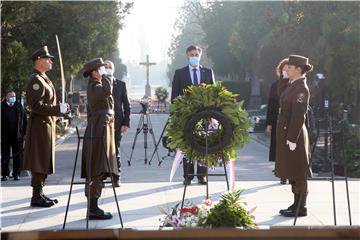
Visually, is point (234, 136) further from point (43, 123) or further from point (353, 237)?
point (353, 237)

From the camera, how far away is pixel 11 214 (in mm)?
8516

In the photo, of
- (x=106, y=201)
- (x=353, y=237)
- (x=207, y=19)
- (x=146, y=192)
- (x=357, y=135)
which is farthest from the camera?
(x=207, y=19)

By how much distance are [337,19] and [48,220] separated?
21255 mm

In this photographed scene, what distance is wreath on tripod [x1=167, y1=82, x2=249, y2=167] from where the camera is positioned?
777 centimetres

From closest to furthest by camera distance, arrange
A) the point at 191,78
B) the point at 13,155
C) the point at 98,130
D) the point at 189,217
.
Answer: the point at 189,217, the point at 98,130, the point at 191,78, the point at 13,155

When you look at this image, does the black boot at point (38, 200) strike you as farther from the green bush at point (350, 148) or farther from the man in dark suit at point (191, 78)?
the green bush at point (350, 148)

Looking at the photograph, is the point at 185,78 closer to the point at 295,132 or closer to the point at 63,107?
the point at 63,107

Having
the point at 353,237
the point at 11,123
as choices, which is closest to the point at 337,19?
the point at 11,123

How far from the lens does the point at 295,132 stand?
306 inches

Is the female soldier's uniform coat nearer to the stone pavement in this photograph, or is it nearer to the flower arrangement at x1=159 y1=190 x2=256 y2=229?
the stone pavement

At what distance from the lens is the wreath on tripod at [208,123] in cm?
777

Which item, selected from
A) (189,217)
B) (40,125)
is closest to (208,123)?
(189,217)

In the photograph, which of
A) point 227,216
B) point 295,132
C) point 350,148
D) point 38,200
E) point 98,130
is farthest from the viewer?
point 350,148

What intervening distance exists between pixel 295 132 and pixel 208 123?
41.5 inches
